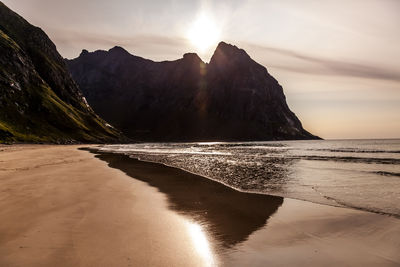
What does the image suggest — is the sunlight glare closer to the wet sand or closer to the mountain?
the wet sand

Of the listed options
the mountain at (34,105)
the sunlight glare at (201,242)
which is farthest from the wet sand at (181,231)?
the mountain at (34,105)

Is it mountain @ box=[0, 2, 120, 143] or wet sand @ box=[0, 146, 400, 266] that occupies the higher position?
mountain @ box=[0, 2, 120, 143]

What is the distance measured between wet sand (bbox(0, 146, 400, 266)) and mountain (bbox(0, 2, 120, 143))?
101967mm

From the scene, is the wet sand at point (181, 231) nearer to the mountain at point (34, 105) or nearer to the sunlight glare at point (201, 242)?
the sunlight glare at point (201, 242)

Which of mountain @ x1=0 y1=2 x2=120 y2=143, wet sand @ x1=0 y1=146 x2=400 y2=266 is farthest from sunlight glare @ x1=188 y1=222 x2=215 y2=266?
mountain @ x1=0 y1=2 x2=120 y2=143

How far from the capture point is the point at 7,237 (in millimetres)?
10312

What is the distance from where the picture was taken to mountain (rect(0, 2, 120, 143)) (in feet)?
416

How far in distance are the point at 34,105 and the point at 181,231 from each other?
162 m

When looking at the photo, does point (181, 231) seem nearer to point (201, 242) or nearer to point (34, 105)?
point (201, 242)

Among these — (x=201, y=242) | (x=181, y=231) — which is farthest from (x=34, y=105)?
(x=201, y=242)

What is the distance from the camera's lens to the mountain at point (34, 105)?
127 m

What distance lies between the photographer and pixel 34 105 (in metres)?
150

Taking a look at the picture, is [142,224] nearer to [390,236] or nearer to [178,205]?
[178,205]

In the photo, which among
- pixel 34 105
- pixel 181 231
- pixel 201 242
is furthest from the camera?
pixel 34 105
